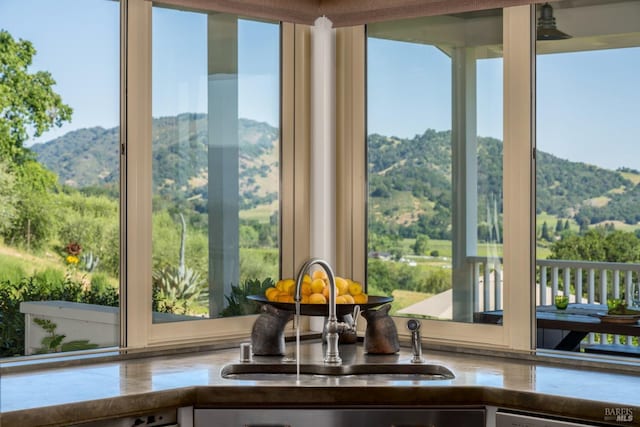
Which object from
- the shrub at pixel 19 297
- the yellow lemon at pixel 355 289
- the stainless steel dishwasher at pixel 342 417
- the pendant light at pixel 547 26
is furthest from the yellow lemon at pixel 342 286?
the pendant light at pixel 547 26

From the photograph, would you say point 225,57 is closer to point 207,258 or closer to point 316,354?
point 207,258

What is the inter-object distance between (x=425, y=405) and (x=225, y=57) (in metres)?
1.57

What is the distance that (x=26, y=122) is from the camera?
2.86 m

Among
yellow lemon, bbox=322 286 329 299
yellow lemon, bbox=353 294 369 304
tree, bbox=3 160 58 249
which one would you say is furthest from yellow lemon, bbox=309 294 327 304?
tree, bbox=3 160 58 249

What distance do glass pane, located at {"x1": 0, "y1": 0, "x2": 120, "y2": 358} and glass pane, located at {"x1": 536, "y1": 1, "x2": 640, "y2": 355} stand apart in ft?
5.03

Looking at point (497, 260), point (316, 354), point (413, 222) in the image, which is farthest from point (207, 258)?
point (497, 260)

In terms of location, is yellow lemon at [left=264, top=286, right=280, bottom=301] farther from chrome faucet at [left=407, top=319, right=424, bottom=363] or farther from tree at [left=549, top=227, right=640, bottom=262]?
tree at [left=549, top=227, right=640, bottom=262]

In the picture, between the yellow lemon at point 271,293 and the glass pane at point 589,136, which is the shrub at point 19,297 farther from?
the glass pane at point 589,136

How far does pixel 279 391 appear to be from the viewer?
251 cm

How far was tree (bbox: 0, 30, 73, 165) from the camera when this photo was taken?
2.79 metres

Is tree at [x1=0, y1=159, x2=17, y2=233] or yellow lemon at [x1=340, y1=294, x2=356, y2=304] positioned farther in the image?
yellow lemon at [x1=340, y1=294, x2=356, y2=304]

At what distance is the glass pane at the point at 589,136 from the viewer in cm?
297

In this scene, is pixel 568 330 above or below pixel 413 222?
below

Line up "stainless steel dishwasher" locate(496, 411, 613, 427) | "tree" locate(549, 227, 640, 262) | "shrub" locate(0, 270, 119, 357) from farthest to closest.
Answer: "tree" locate(549, 227, 640, 262) < "shrub" locate(0, 270, 119, 357) < "stainless steel dishwasher" locate(496, 411, 613, 427)
